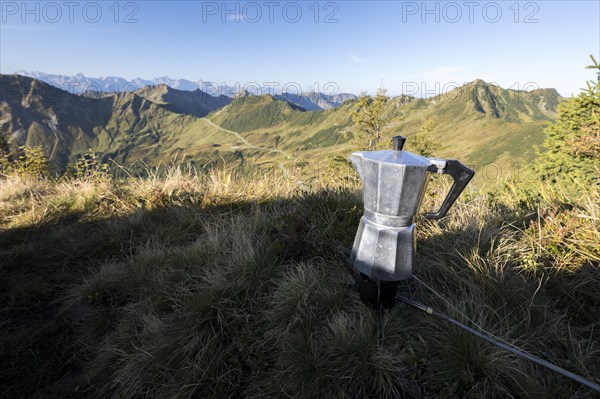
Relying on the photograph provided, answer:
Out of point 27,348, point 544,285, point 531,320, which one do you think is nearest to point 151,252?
point 27,348

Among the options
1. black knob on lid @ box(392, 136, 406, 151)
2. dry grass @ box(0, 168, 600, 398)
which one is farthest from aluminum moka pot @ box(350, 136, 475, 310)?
dry grass @ box(0, 168, 600, 398)

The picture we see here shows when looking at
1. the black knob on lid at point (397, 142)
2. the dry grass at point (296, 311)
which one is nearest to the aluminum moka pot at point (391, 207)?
the black knob on lid at point (397, 142)

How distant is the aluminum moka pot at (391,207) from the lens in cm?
172

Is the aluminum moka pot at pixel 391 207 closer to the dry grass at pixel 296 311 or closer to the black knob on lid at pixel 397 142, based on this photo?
the black knob on lid at pixel 397 142

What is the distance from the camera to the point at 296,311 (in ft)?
7.02

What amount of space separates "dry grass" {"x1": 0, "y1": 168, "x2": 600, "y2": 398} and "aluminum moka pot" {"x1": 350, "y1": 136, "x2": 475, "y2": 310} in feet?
1.23

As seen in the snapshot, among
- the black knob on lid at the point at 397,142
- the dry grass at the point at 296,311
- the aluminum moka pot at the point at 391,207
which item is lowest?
the dry grass at the point at 296,311

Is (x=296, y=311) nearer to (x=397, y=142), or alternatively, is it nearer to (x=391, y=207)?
(x=391, y=207)

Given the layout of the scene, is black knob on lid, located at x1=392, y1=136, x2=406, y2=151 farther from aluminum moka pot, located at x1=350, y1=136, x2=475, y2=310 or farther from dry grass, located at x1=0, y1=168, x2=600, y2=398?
dry grass, located at x1=0, y1=168, x2=600, y2=398

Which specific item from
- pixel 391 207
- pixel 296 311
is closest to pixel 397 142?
pixel 391 207

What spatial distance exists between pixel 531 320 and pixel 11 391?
3770 millimetres

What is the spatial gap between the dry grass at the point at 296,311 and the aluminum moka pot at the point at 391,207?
0.37 meters

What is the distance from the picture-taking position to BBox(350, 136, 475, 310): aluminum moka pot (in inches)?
67.7

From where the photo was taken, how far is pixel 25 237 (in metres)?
4.10
